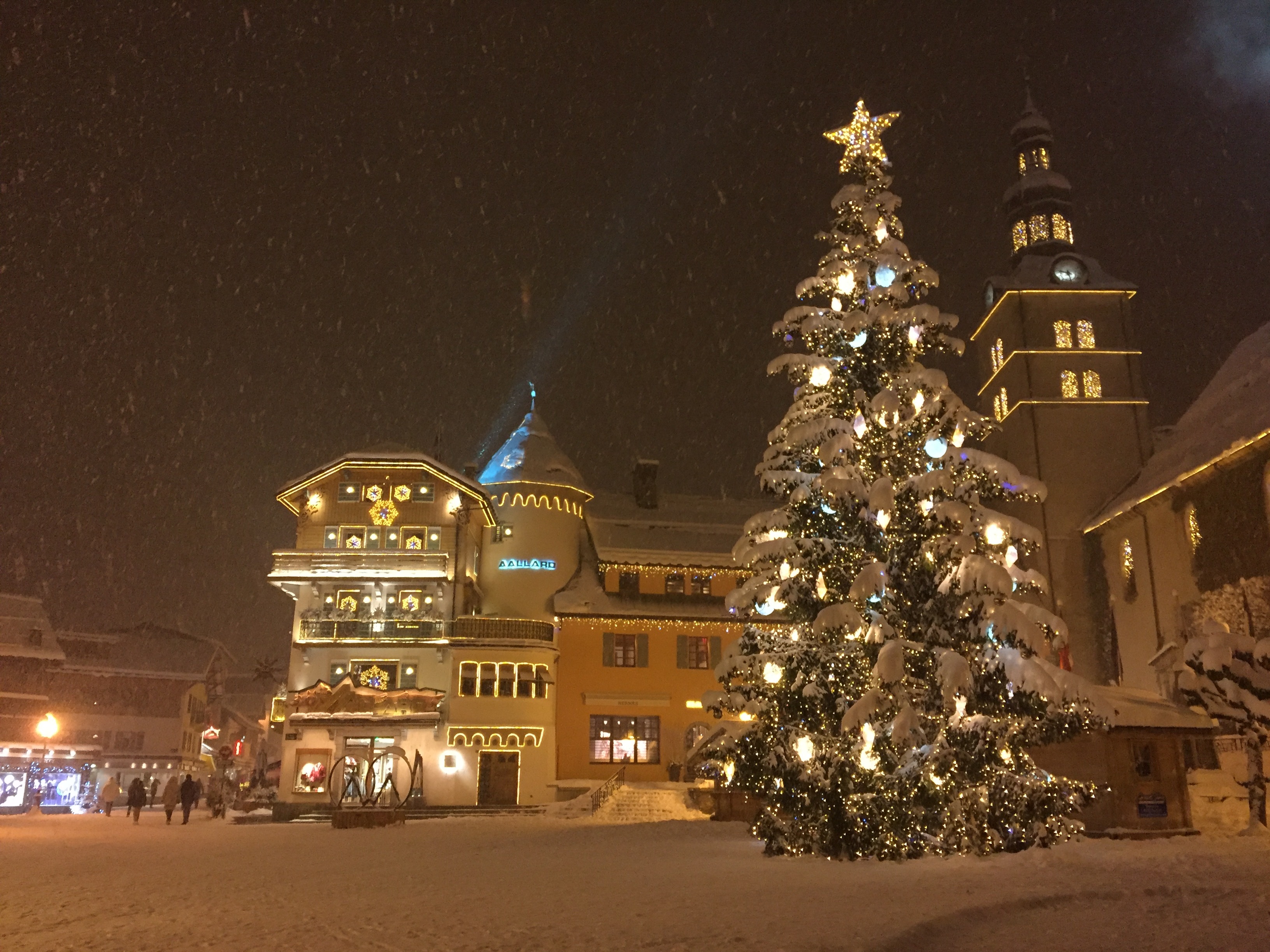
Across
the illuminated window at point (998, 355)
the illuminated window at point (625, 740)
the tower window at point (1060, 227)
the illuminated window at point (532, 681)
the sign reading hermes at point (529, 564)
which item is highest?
the tower window at point (1060, 227)

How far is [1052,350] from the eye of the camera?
4738cm

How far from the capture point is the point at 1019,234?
5084 cm

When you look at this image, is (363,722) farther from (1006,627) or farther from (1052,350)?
(1052,350)

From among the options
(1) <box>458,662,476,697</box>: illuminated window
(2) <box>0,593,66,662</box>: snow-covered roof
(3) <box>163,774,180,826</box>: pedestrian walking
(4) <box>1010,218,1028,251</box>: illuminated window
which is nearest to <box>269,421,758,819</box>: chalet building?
(1) <box>458,662,476,697</box>: illuminated window

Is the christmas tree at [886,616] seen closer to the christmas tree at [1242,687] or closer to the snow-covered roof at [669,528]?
the christmas tree at [1242,687]

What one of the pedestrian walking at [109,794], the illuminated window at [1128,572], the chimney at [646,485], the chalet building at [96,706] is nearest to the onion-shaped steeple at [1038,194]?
the illuminated window at [1128,572]

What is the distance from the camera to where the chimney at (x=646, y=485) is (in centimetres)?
5219

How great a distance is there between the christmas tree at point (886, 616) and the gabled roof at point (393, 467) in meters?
27.5

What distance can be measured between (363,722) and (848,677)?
96.0 feet

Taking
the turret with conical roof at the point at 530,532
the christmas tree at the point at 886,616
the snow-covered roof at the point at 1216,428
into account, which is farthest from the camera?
the turret with conical roof at the point at 530,532

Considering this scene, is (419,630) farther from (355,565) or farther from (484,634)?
(355,565)

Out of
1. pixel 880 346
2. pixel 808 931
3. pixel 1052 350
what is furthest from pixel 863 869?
pixel 1052 350

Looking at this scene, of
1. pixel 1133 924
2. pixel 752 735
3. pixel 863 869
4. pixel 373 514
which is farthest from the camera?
pixel 373 514

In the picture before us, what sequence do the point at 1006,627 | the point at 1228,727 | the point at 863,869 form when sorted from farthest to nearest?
1. the point at 1228,727
2. the point at 1006,627
3. the point at 863,869
